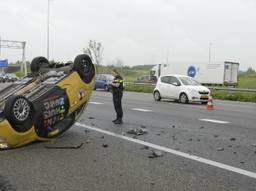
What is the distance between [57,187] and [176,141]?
375 cm

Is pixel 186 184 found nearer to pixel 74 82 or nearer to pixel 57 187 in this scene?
pixel 57 187

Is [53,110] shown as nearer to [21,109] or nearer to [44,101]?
[44,101]

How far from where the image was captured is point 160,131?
9789 mm

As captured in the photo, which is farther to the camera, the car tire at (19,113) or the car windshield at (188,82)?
the car windshield at (188,82)

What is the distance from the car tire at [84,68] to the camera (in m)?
8.42

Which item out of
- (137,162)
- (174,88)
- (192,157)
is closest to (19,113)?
(137,162)

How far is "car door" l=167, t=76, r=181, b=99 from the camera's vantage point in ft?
70.4

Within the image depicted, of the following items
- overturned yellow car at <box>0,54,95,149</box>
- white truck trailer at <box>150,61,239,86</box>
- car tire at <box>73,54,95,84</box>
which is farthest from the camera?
white truck trailer at <box>150,61,239,86</box>

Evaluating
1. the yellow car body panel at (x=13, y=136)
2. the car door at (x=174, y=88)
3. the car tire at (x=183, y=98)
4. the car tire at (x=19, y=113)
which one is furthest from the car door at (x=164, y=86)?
the car tire at (x=19, y=113)

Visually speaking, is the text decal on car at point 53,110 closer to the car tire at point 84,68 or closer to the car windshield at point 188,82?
the car tire at point 84,68

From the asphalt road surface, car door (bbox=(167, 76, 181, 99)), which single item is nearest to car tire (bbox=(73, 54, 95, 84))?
the asphalt road surface

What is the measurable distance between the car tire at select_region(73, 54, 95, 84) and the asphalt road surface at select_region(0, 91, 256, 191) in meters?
1.29

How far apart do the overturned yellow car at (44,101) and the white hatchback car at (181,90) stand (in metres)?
12.4

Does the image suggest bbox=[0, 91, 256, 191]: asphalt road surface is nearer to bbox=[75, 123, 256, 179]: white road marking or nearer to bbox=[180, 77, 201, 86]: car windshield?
bbox=[75, 123, 256, 179]: white road marking
